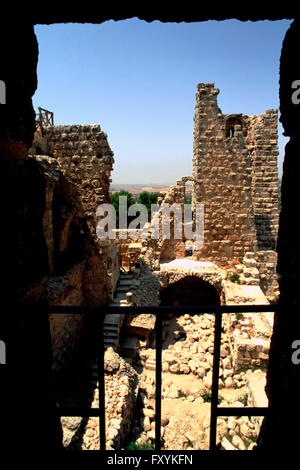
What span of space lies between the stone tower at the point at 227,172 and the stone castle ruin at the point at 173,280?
38 millimetres

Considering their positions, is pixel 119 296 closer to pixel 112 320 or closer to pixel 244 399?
pixel 112 320

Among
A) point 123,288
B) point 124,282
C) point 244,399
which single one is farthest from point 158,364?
point 124,282

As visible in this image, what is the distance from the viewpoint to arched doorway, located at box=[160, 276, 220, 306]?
11367 mm

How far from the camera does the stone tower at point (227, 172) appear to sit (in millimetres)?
10227

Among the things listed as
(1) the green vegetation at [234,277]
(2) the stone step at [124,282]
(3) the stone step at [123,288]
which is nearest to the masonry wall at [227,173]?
(1) the green vegetation at [234,277]

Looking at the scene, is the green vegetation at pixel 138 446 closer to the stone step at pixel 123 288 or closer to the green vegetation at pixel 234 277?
the stone step at pixel 123 288

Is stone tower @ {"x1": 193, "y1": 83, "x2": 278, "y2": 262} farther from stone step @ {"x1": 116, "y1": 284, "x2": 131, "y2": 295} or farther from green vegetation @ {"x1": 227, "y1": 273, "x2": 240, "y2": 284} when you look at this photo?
stone step @ {"x1": 116, "y1": 284, "x2": 131, "y2": 295}

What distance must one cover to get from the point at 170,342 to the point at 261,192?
23.2 ft

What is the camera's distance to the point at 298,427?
1439mm

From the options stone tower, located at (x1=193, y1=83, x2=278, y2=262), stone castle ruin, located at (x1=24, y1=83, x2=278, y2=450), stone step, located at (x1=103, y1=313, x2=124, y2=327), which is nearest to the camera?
stone castle ruin, located at (x1=24, y1=83, x2=278, y2=450)

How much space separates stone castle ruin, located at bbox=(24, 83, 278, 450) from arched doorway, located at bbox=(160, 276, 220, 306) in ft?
0.14

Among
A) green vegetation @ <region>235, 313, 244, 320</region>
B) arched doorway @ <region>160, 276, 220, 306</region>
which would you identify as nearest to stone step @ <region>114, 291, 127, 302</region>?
arched doorway @ <region>160, 276, 220, 306</region>

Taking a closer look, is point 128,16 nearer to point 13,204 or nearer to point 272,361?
point 13,204
